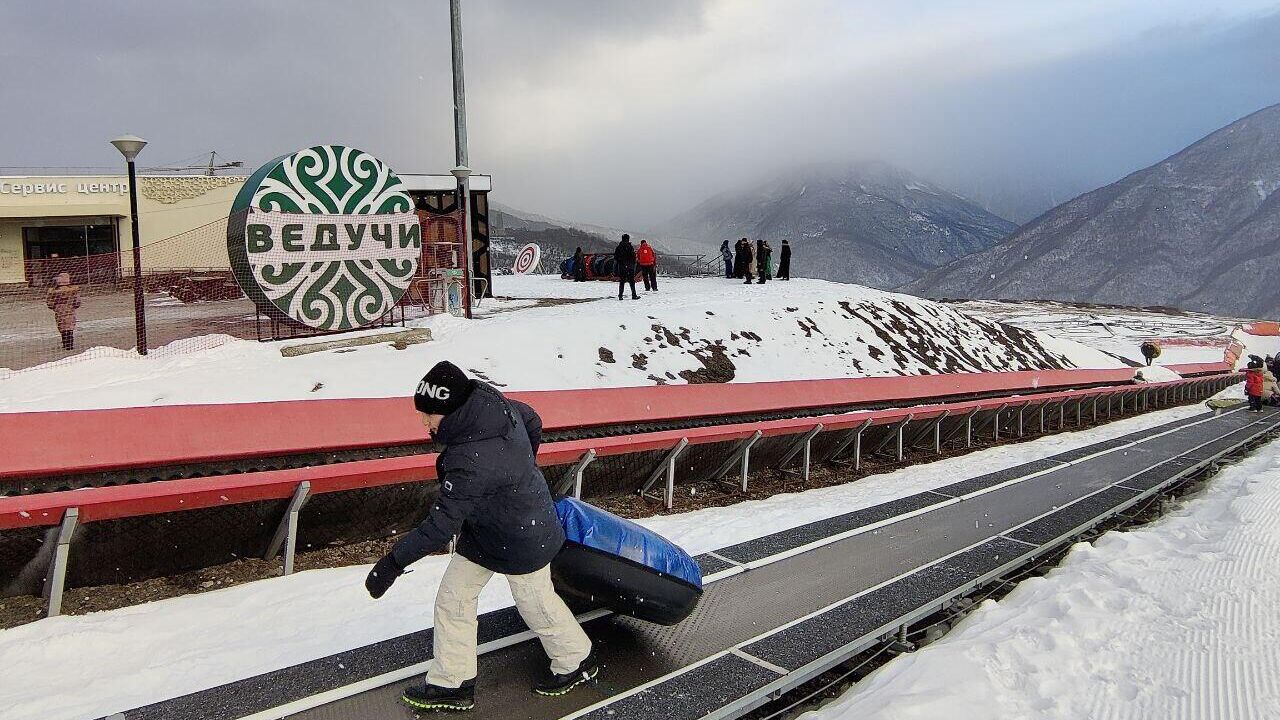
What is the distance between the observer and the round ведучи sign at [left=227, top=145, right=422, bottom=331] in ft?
38.3

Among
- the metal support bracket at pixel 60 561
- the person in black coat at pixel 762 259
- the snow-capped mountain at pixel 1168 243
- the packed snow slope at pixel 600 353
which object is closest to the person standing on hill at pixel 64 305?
the packed snow slope at pixel 600 353

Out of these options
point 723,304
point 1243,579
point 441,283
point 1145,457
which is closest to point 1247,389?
point 1145,457

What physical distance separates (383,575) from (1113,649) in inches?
156

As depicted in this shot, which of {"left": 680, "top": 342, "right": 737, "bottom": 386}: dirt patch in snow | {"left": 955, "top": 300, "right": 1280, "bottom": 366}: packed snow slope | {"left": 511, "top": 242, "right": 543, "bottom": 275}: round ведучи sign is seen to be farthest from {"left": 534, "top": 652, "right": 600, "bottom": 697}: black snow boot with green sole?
{"left": 955, "top": 300, "right": 1280, "bottom": 366}: packed snow slope

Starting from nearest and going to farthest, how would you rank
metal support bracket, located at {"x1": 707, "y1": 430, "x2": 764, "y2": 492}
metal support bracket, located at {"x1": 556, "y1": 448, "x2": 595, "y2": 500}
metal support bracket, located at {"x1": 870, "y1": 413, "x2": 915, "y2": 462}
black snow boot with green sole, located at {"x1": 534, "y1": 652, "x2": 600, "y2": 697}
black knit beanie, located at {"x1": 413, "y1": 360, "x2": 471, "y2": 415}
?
1. black knit beanie, located at {"x1": 413, "y1": 360, "x2": 471, "y2": 415}
2. black snow boot with green sole, located at {"x1": 534, "y1": 652, "x2": 600, "y2": 697}
3. metal support bracket, located at {"x1": 556, "y1": 448, "x2": 595, "y2": 500}
4. metal support bracket, located at {"x1": 707, "y1": 430, "x2": 764, "y2": 492}
5. metal support bracket, located at {"x1": 870, "y1": 413, "x2": 915, "y2": 462}

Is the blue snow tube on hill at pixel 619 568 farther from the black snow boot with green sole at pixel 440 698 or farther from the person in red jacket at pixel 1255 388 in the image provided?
the person in red jacket at pixel 1255 388

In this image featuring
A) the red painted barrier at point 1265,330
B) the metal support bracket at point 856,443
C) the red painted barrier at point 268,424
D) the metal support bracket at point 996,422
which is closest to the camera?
the red painted barrier at point 268,424

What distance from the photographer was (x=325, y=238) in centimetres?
1246

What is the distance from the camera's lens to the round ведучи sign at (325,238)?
38.3ft

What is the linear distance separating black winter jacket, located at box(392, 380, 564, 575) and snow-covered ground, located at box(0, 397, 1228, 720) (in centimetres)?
138

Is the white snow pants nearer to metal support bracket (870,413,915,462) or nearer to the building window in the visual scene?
metal support bracket (870,413,915,462)

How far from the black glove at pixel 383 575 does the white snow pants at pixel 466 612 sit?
32 cm

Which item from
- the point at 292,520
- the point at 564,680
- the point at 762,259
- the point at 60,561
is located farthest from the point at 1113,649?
the point at 762,259

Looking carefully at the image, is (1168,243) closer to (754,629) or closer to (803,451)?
(803,451)
